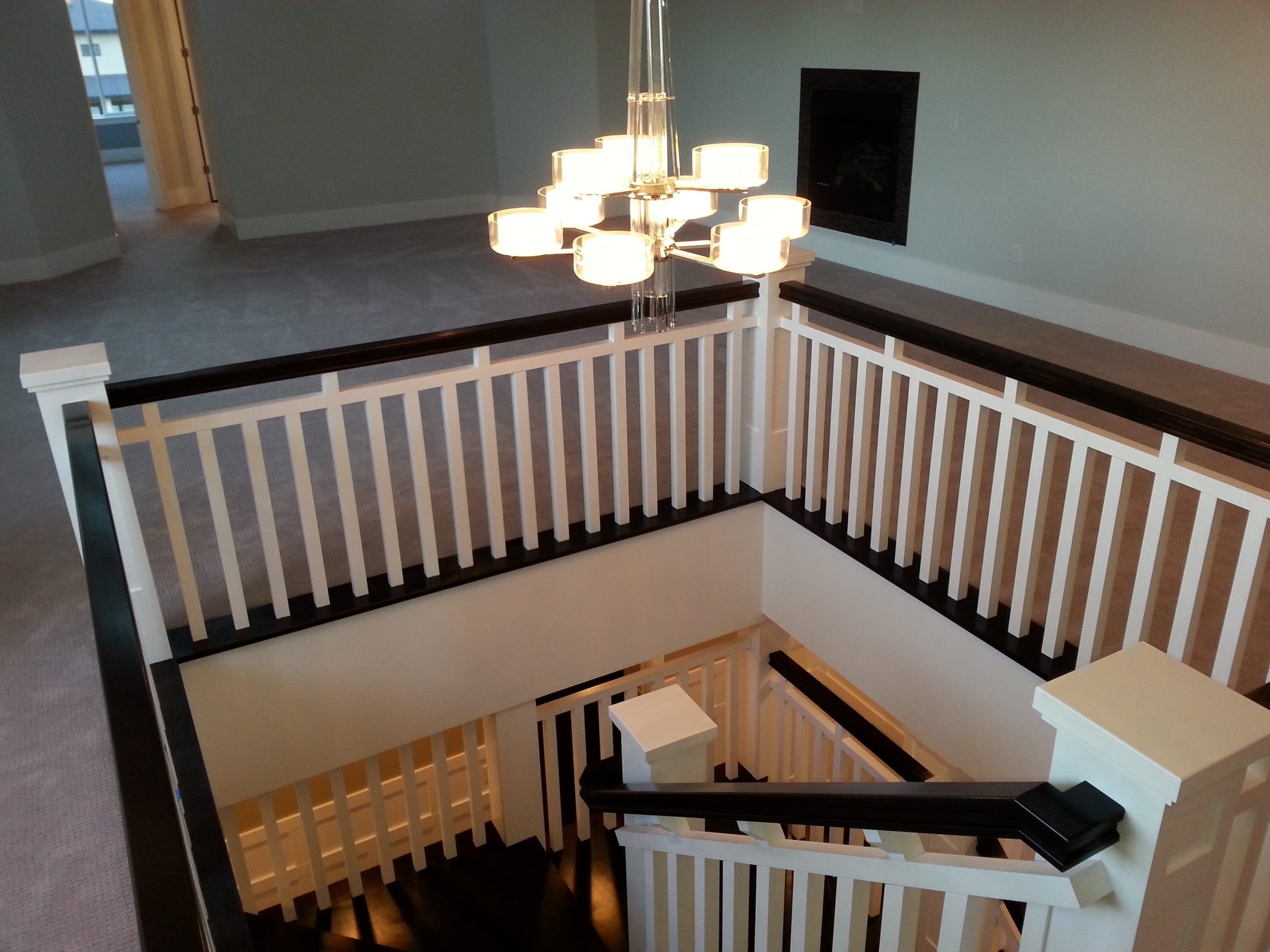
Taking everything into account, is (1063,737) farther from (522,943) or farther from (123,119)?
(123,119)

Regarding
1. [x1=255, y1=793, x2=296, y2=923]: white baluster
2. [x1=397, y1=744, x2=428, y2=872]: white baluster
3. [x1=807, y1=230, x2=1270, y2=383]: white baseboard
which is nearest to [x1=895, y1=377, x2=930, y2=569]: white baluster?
[x1=397, y1=744, x2=428, y2=872]: white baluster

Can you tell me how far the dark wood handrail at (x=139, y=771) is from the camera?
865mm

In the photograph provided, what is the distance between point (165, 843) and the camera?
3.14 feet

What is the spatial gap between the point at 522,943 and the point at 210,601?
5.64 ft

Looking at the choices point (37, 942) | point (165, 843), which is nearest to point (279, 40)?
point (37, 942)

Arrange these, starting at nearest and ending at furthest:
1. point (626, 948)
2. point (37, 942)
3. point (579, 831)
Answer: point (37, 942), point (626, 948), point (579, 831)

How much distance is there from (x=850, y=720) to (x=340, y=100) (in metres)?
6.60

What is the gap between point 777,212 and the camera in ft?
7.35

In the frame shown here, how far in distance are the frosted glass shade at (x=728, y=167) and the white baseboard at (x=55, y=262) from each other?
6177 millimetres

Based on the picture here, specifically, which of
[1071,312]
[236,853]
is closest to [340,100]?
[1071,312]

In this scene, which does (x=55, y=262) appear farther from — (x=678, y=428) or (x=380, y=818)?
(x=678, y=428)

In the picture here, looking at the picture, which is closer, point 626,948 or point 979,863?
point 979,863

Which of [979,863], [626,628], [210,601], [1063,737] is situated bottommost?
[626,628]

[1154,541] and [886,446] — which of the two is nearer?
A: [1154,541]
